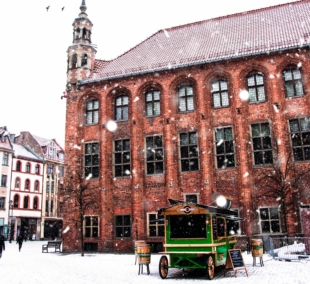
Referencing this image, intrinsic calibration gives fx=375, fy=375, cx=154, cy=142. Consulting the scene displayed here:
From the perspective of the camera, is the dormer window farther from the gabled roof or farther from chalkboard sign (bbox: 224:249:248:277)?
chalkboard sign (bbox: 224:249:248:277)

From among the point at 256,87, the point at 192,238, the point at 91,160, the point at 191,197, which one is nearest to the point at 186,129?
the point at 191,197

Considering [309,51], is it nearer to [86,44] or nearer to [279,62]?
[279,62]

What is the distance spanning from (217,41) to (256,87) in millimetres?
5369

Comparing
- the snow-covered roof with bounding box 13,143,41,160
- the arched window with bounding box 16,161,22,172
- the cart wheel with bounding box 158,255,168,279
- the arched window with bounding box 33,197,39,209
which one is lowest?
the cart wheel with bounding box 158,255,168,279

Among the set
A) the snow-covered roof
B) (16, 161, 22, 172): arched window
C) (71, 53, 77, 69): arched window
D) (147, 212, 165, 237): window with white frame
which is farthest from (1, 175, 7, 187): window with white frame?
(147, 212, 165, 237): window with white frame

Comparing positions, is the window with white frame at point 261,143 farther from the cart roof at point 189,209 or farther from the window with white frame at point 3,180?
the window with white frame at point 3,180

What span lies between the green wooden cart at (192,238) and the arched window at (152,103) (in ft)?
42.9

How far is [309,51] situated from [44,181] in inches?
1829

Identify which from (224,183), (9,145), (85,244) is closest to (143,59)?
(224,183)

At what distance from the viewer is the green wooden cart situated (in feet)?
39.9

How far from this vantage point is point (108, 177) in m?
25.2

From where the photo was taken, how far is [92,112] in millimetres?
27031

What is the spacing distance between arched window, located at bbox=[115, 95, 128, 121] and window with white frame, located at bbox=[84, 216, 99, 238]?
704cm

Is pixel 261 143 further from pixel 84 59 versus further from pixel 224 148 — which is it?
pixel 84 59
